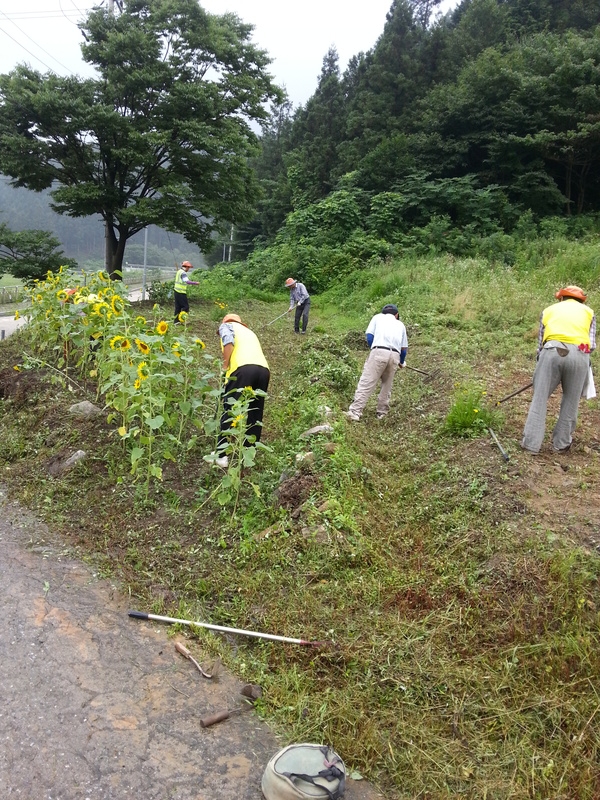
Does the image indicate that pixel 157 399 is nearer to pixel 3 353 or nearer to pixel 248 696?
pixel 248 696

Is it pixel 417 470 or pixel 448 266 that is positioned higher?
pixel 448 266

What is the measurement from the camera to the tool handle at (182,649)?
10.9 feet

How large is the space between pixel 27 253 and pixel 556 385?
50.7 feet

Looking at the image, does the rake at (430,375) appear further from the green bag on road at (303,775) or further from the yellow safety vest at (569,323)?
the green bag on road at (303,775)

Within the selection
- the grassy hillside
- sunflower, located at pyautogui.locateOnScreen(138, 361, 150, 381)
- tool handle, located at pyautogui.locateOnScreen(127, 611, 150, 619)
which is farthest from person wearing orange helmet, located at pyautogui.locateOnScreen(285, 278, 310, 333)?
tool handle, located at pyautogui.locateOnScreen(127, 611, 150, 619)

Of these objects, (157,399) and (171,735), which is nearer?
(171,735)

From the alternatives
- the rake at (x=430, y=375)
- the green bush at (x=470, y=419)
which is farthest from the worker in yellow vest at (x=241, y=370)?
the rake at (x=430, y=375)

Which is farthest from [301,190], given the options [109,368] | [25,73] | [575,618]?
[575,618]

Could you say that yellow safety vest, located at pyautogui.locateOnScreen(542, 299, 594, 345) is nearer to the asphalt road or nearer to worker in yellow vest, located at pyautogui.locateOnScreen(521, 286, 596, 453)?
worker in yellow vest, located at pyautogui.locateOnScreen(521, 286, 596, 453)

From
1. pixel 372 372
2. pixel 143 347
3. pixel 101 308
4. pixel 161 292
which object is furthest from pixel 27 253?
pixel 143 347

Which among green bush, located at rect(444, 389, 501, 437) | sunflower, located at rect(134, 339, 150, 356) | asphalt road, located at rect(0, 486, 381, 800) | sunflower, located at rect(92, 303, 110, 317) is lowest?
asphalt road, located at rect(0, 486, 381, 800)

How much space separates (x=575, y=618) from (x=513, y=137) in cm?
2203

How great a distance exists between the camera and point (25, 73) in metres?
15.8

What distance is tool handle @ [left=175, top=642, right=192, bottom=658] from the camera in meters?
3.34
